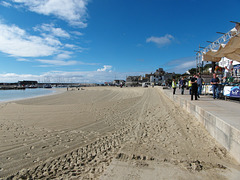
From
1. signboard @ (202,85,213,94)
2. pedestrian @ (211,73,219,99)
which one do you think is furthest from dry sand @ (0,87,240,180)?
signboard @ (202,85,213,94)

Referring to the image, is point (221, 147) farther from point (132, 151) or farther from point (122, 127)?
point (122, 127)

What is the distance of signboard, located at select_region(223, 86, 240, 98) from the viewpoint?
762cm

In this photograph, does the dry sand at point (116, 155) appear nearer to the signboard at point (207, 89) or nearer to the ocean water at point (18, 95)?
the signboard at point (207, 89)

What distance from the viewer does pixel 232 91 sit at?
799 centimetres

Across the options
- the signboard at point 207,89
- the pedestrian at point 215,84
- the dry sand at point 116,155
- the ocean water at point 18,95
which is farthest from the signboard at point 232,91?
the ocean water at point 18,95

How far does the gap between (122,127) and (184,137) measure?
261cm

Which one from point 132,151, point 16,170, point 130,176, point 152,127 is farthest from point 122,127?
point 16,170

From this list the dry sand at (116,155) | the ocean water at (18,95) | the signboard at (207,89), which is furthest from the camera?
the ocean water at (18,95)

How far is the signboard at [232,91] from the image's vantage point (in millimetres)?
7621

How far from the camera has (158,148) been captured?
161 inches

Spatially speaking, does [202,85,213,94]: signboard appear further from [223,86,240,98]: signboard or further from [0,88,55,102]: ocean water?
[0,88,55,102]: ocean water

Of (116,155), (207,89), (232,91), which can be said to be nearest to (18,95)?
(116,155)

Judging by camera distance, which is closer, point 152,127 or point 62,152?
point 62,152

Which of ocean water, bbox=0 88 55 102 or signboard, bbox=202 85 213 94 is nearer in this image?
signboard, bbox=202 85 213 94
